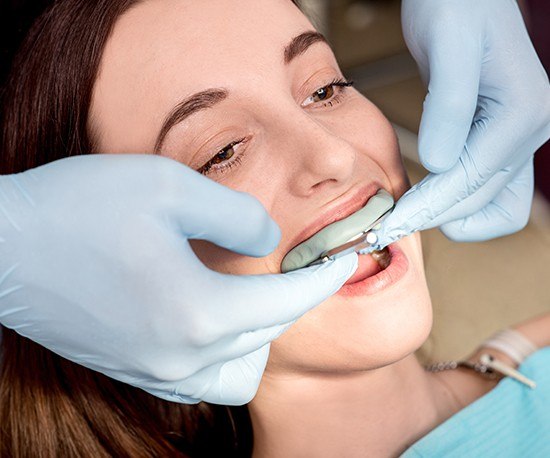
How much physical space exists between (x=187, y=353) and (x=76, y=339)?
15 centimetres

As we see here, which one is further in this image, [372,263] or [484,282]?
[484,282]

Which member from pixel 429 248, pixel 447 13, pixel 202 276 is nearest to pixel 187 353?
pixel 202 276

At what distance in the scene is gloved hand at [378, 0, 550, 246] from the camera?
1208 mm

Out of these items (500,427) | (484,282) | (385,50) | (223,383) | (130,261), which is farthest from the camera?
(385,50)

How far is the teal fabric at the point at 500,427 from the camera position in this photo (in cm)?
133

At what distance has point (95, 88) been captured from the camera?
1.20 m

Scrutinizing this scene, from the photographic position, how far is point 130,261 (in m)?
0.98

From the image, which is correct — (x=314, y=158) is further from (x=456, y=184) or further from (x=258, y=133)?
(x=456, y=184)

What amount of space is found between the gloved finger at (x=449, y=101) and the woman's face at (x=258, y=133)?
11cm

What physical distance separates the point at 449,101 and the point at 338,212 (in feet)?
0.81

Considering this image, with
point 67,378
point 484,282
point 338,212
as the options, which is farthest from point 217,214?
point 484,282

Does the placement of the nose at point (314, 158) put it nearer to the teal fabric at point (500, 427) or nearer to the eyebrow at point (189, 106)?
the eyebrow at point (189, 106)

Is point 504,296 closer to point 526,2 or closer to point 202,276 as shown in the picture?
point 526,2

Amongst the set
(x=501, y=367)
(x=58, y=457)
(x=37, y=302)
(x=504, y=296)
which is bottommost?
(x=504, y=296)
